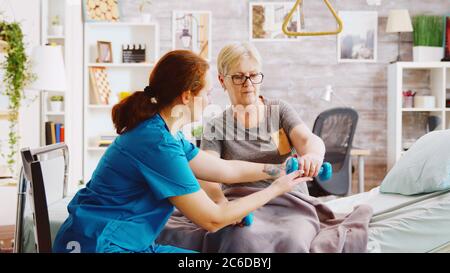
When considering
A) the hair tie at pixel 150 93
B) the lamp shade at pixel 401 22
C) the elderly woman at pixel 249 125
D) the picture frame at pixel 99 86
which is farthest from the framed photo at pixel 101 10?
the hair tie at pixel 150 93

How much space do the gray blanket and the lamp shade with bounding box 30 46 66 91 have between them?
1868 mm

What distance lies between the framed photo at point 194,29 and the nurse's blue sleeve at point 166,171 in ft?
10.0

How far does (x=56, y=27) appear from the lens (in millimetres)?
3912

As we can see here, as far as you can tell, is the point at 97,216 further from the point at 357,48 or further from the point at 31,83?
the point at 357,48

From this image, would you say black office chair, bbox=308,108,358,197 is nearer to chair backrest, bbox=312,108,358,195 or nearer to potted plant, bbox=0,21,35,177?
chair backrest, bbox=312,108,358,195

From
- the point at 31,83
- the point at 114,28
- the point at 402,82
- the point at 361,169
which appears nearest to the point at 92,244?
the point at 31,83

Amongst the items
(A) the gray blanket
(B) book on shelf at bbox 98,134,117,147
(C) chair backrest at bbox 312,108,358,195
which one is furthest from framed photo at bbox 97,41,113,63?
(A) the gray blanket

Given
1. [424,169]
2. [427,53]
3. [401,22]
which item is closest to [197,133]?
[401,22]

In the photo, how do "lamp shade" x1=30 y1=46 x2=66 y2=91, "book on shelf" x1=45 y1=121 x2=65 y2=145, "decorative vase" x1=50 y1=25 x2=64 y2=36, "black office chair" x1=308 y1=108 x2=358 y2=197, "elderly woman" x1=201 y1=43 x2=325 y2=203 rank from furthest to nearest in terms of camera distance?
"decorative vase" x1=50 y1=25 x2=64 y2=36, "book on shelf" x1=45 y1=121 x2=65 y2=145, "black office chair" x1=308 y1=108 x2=358 y2=197, "lamp shade" x1=30 y1=46 x2=66 y2=91, "elderly woman" x1=201 y1=43 x2=325 y2=203

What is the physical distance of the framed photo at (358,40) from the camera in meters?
4.26

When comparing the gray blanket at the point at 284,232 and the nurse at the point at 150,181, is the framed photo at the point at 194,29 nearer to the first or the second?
the gray blanket at the point at 284,232

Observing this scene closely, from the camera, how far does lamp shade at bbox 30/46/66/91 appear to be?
321 cm

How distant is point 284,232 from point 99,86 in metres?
2.95

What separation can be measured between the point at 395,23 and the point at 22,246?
3.22 m
